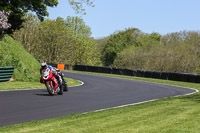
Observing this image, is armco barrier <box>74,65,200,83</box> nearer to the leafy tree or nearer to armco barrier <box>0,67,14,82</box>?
armco barrier <box>0,67,14,82</box>

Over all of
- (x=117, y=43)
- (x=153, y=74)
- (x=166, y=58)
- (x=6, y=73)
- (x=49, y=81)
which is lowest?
(x=6, y=73)

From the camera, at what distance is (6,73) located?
22.3m

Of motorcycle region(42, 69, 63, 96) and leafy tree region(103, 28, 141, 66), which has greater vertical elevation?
leafy tree region(103, 28, 141, 66)

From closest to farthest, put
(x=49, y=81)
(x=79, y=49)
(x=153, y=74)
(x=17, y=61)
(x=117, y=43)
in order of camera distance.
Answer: (x=49, y=81) < (x=17, y=61) < (x=153, y=74) < (x=79, y=49) < (x=117, y=43)

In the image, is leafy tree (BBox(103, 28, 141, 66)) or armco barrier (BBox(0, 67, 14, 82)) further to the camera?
leafy tree (BBox(103, 28, 141, 66))

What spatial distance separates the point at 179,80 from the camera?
33.7m

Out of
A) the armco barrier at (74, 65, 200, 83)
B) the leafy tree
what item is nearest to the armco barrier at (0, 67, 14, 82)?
the armco barrier at (74, 65, 200, 83)

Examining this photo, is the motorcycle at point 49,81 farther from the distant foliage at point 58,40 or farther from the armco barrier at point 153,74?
the distant foliage at point 58,40

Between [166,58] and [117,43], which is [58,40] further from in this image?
[117,43]

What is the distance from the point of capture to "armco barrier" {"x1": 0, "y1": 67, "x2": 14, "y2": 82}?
21.7m

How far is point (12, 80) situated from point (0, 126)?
617 inches

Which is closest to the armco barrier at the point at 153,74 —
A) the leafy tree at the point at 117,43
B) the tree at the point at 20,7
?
the tree at the point at 20,7

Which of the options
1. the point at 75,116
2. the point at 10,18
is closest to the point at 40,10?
the point at 10,18

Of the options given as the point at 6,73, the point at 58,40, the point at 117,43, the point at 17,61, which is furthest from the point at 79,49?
the point at 6,73
